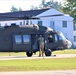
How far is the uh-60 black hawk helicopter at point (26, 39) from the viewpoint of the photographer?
35.1 metres

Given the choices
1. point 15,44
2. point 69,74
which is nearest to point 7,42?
point 15,44

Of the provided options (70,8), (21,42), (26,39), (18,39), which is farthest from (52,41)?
(70,8)

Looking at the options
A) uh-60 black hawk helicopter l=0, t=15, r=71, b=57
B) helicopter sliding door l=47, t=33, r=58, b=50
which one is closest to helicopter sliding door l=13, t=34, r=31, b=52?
uh-60 black hawk helicopter l=0, t=15, r=71, b=57

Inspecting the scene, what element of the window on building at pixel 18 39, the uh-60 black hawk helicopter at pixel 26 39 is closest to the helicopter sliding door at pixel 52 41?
the uh-60 black hawk helicopter at pixel 26 39

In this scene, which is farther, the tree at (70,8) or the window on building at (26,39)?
the tree at (70,8)

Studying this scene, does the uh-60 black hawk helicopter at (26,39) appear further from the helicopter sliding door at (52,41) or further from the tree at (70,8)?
the tree at (70,8)

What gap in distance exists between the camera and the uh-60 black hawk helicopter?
35122 mm

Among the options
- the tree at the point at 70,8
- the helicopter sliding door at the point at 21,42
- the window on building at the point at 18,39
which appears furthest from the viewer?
the tree at the point at 70,8

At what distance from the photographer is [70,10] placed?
104 meters

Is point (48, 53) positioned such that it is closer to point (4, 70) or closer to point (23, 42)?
point (23, 42)

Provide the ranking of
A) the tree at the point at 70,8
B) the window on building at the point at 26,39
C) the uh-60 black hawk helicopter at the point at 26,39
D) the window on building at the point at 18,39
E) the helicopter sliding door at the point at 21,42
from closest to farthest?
the uh-60 black hawk helicopter at the point at 26,39, the helicopter sliding door at the point at 21,42, the window on building at the point at 18,39, the window on building at the point at 26,39, the tree at the point at 70,8

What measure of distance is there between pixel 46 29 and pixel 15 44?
10.3 feet

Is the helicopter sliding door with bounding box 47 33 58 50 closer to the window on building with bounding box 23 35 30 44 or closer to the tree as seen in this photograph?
the window on building with bounding box 23 35 30 44

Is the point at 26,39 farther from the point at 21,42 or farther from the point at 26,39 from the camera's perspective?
the point at 21,42
